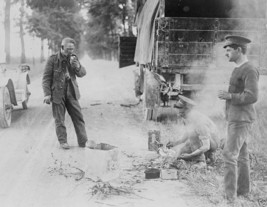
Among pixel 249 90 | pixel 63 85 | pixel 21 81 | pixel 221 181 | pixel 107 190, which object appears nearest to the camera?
pixel 249 90

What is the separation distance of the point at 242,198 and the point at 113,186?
1.52 metres

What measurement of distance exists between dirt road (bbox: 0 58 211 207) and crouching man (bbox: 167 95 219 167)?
60 cm

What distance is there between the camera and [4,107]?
799 centimetres

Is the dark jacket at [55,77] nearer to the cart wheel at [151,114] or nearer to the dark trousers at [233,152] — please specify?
the cart wheel at [151,114]

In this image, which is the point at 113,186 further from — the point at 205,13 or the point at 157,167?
the point at 205,13

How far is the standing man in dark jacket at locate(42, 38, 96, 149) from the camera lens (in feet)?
20.9

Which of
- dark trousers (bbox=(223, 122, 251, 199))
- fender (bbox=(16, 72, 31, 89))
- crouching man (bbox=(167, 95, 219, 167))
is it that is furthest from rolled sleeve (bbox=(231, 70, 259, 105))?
fender (bbox=(16, 72, 31, 89))

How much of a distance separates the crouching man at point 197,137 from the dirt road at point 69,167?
1.95ft

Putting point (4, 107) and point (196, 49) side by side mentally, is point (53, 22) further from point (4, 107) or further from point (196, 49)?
point (196, 49)

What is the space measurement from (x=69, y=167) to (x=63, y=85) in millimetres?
1665

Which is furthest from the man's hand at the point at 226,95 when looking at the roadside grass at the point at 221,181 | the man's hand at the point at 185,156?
the man's hand at the point at 185,156

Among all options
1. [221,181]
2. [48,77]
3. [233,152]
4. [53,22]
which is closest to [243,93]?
[233,152]

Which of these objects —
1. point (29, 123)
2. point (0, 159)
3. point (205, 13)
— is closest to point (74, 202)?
point (0, 159)

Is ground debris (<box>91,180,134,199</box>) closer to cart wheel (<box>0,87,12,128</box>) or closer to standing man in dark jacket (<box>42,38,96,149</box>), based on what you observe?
standing man in dark jacket (<box>42,38,96,149</box>)
